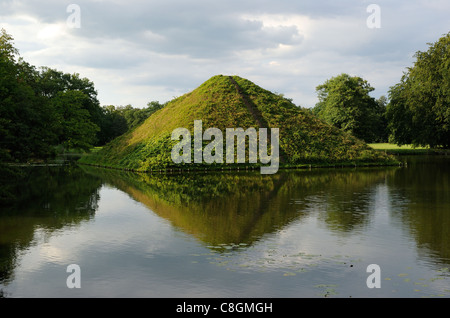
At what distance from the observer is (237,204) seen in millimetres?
21047

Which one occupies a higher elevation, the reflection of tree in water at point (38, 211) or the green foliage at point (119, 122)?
the green foliage at point (119, 122)

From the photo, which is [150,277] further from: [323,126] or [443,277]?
[323,126]

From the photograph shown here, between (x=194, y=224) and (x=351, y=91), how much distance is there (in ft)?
217

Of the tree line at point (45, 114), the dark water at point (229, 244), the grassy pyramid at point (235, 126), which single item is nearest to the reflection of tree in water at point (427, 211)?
the dark water at point (229, 244)

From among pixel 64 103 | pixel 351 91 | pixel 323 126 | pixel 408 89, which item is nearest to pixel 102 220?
pixel 323 126

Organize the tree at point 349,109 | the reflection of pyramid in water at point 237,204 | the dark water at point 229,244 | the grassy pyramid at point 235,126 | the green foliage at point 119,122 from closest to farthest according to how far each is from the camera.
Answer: the dark water at point 229,244 → the reflection of pyramid in water at point 237,204 → the grassy pyramid at point 235,126 → the tree at point 349,109 → the green foliage at point 119,122

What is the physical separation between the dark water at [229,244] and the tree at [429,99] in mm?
47840

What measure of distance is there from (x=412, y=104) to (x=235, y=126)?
37335 millimetres

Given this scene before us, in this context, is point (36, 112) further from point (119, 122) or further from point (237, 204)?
point (119, 122)

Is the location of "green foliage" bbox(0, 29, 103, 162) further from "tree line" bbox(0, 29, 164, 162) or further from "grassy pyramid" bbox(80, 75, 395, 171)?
"grassy pyramid" bbox(80, 75, 395, 171)

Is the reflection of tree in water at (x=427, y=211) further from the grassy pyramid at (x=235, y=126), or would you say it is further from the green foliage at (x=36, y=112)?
the green foliage at (x=36, y=112)

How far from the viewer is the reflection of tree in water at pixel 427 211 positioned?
524 inches
